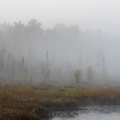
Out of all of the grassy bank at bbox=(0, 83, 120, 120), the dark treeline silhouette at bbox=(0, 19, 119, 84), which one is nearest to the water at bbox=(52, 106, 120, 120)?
the grassy bank at bbox=(0, 83, 120, 120)

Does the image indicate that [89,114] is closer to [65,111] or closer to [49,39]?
[65,111]

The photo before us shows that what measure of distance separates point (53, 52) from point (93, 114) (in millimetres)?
109586

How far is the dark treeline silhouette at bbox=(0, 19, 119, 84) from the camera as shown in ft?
375

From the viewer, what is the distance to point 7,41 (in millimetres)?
148125

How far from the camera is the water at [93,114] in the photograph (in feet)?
110

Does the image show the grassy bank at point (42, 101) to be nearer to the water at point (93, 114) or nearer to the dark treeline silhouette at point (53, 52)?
the water at point (93, 114)

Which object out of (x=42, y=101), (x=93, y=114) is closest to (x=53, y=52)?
(x=42, y=101)

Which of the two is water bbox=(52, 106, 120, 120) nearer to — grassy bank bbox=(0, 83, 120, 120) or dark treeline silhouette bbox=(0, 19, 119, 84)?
grassy bank bbox=(0, 83, 120, 120)

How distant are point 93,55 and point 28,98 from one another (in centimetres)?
12067

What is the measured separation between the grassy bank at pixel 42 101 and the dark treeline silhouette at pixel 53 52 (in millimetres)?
56428

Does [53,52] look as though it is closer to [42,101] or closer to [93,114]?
[42,101]

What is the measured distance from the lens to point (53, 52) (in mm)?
145125

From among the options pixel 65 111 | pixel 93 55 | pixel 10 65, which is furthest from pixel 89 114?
pixel 93 55

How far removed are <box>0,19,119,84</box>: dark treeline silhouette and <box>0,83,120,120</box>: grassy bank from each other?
56.4m
